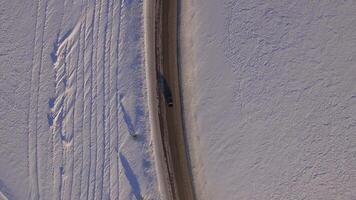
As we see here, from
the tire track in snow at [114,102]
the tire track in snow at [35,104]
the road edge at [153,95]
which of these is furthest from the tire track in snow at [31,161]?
the road edge at [153,95]

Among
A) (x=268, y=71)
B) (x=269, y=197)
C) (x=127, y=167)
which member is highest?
(x=268, y=71)

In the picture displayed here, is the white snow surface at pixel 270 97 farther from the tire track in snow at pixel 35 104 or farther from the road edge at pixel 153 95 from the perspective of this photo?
the tire track in snow at pixel 35 104

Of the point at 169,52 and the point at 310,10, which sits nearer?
the point at 310,10

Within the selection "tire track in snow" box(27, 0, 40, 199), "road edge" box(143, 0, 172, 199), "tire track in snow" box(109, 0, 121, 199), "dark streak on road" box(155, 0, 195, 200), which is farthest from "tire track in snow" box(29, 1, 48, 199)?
"dark streak on road" box(155, 0, 195, 200)

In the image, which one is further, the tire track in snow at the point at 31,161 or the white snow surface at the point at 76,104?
the tire track in snow at the point at 31,161

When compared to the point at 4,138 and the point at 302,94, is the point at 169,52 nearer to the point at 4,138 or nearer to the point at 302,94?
the point at 302,94

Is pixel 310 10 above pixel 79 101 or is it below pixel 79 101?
above

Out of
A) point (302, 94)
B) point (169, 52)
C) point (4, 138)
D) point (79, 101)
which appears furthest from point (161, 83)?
point (4, 138)
